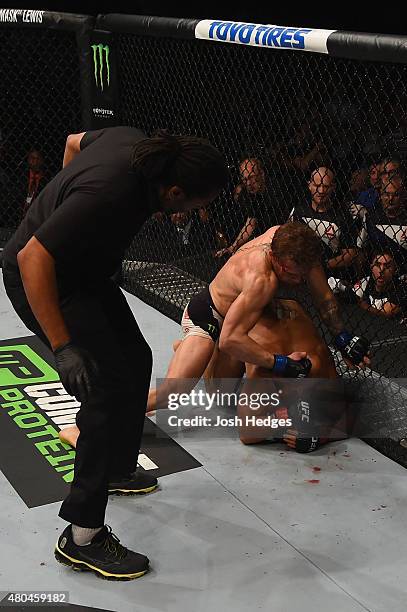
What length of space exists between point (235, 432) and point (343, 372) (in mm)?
594

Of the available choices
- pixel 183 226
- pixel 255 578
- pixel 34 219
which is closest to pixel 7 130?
pixel 183 226

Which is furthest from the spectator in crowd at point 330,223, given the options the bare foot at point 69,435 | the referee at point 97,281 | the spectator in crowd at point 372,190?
the referee at point 97,281

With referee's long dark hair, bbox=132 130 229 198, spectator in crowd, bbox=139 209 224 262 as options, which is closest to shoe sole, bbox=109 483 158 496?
referee's long dark hair, bbox=132 130 229 198

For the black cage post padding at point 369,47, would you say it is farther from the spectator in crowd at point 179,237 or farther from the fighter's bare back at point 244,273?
the spectator in crowd at point 179,237

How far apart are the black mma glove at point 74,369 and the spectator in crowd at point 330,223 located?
6.63ft

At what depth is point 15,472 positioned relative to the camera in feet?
8.99

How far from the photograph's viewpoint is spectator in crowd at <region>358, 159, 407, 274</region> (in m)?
3.63

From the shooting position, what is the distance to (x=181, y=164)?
76.5 inches

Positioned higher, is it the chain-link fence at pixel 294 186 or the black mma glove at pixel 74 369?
the chain-link fence at pixel 294 186

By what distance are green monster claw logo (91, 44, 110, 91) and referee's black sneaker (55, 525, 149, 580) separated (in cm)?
251

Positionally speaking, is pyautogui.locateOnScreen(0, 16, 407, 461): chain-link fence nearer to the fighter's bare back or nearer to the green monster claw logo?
the green monster claw logo

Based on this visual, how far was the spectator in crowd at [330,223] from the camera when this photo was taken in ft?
12.8

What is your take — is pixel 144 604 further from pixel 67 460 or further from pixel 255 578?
pixel 67 460

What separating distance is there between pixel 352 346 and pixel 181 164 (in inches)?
49.8
